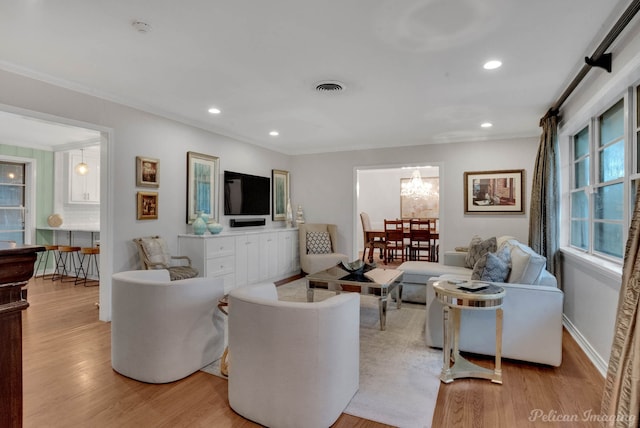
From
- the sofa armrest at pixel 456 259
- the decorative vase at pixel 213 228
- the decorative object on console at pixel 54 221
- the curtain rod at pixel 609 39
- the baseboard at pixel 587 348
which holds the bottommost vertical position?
the baseboard at pixel 587 348

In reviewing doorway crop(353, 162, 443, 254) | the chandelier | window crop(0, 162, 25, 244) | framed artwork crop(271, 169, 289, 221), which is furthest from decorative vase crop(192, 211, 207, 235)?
the chandelier

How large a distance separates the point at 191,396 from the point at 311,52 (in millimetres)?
2614

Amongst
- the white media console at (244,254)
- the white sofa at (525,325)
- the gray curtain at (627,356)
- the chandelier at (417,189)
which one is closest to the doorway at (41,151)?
the white media console at (244,254)

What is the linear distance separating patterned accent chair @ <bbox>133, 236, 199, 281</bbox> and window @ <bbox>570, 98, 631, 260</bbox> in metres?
4.05

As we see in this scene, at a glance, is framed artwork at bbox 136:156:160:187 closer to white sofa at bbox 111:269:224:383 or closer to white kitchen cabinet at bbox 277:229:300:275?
white sofa at bbox 111:269:224:383

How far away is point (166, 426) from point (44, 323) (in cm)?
267

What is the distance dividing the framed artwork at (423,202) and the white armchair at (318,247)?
12.6 ft

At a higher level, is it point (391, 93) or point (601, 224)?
point (391, 93)

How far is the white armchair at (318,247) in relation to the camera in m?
5.98

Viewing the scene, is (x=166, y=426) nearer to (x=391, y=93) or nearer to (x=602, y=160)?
(x=391, y=93)

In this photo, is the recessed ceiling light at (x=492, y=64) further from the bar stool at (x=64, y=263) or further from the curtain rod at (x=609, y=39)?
the bar stool at (x=64, y=263)

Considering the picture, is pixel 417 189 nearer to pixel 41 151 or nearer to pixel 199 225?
pixel 199 225

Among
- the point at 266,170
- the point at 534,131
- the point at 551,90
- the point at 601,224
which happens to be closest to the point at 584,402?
the point at 601,224

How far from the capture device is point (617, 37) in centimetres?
228
